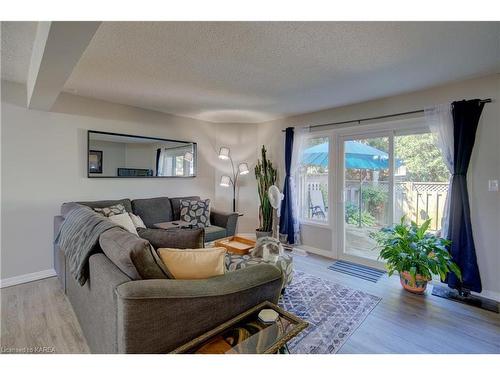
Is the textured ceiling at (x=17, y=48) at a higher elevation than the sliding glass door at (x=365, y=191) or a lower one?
higher

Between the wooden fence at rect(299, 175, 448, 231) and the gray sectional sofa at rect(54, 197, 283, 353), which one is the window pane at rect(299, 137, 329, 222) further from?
the gray sectional sofa at rect(54, 197, 283, 353)

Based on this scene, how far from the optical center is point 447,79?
104 inches

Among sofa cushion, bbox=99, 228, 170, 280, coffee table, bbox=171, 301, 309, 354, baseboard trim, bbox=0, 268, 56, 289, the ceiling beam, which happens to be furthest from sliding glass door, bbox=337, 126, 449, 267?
baseboard trim, bbox=0, 268, 56, 289

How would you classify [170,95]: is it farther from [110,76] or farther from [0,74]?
[0,74]

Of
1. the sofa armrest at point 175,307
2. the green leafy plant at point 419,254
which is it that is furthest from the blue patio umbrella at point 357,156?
the sofa armrest at point 175,307

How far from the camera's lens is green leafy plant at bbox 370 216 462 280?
2.54m

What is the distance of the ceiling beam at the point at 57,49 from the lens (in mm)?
1269

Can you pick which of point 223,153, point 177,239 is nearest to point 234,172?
point 223,153

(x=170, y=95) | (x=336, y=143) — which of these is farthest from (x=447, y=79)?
(x=170, y=95)

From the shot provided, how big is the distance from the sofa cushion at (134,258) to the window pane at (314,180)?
3.12 m

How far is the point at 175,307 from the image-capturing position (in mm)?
1192

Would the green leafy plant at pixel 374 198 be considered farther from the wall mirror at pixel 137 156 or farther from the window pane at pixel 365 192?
the wall mirror at pixel 137 156

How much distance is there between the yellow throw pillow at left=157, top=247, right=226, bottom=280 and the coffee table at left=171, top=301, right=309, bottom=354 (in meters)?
0.30

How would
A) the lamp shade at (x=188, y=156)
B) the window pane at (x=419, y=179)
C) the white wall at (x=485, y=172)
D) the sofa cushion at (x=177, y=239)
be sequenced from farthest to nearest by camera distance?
the lamp shade at (x=188, y=156) < the window pane at (x=419, y=179) < the white wall at (x=485, y=172) < the sofa cushion at (x=177, y=239)
